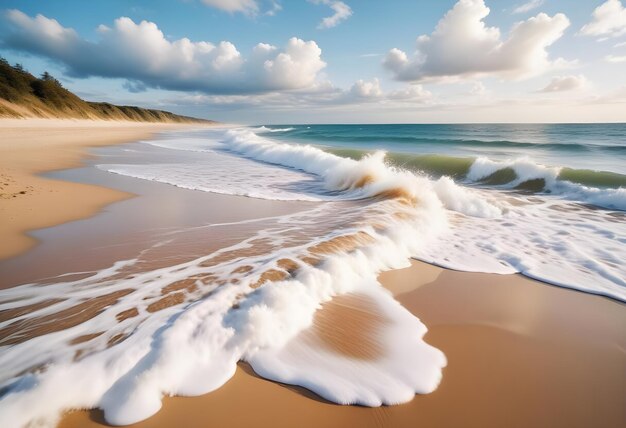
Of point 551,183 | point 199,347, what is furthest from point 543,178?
point 199,347

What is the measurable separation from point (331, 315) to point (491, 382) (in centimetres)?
135

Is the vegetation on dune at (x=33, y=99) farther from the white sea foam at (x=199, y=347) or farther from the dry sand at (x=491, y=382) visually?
the dry sand at (x=491, y=382)

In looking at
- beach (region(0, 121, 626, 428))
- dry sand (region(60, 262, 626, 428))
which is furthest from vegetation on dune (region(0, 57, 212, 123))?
dry sand (region(60, 262, 626, 428))

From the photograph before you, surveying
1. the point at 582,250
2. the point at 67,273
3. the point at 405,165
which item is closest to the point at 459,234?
the point at 582,250

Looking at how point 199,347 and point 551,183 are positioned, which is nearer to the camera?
point 199,347

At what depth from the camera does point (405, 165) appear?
1786cm

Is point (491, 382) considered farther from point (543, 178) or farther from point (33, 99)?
point (33, 99)

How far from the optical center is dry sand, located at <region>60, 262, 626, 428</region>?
1916 mm

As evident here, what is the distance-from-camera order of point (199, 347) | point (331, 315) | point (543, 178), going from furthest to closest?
point (543, 178) < point (331, 315) < point (199, 347)

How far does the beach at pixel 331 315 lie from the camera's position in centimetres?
199

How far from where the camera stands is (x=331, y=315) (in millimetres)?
2951

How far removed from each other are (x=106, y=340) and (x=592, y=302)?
4.87m

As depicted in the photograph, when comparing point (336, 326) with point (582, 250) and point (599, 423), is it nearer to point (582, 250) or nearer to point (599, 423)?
point (599, 423)

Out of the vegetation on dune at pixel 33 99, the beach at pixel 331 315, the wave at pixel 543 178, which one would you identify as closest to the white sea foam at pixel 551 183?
the wave at pixel 543 178
